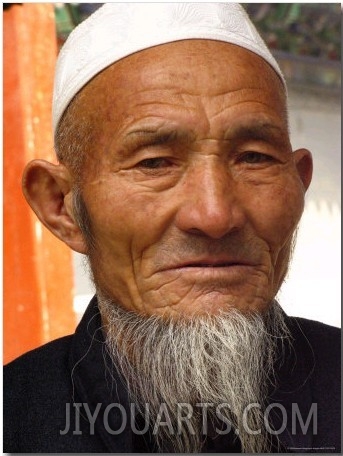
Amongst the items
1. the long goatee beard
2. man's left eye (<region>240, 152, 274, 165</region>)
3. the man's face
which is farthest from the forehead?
the long goatee beard

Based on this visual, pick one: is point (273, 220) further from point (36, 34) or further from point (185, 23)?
point (36, 34)

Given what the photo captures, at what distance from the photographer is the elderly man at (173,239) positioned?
1.43 meters

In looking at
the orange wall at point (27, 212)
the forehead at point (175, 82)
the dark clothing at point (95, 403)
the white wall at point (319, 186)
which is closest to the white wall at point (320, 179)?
the white wall at point (319, 186)

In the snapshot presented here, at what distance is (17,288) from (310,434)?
3.45 ft

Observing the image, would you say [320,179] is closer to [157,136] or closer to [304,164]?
[304,164]

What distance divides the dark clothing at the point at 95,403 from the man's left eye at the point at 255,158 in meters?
0.48

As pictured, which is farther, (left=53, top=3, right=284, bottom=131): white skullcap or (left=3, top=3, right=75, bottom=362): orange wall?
(left=3, top=3, right=75, bottom=362): orange wall

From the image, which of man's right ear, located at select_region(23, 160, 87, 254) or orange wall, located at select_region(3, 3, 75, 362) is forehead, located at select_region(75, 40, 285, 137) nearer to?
man's right ear, located at select_region(23, 160, 87, 254)

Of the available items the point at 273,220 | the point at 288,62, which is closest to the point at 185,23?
the point at 273,220

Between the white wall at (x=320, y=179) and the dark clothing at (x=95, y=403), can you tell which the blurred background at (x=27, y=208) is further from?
the white wall at (x=320, y=179)

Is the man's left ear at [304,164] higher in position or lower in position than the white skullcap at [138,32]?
lower

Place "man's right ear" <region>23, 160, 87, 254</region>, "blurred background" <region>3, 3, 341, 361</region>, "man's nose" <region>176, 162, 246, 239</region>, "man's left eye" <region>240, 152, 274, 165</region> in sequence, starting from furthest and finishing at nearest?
"blurred background" <region>3, 3, 341, 361</region> → "man's right ear" <region>23, 160, 87, 254</region> → "man's left eye" <region>240, 152, 274, 165</region> → "man's nose" <region>176, 162, 246, 239</region>

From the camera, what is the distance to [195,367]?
144 cm

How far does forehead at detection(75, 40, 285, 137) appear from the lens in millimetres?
1433
